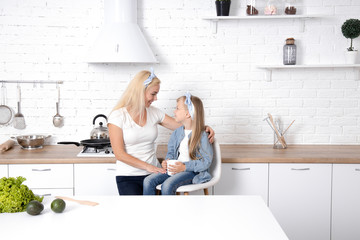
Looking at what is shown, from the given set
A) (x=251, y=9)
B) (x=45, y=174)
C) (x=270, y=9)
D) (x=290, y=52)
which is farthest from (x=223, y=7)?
(x=45, y=174)

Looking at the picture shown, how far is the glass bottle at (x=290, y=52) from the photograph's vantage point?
12.5ft

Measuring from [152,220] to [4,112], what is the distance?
8.61ft

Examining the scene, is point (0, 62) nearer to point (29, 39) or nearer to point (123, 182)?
point (29, 39)

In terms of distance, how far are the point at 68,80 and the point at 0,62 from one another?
0.64m

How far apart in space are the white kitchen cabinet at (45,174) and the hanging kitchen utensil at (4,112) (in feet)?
2.50

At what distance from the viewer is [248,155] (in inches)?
137

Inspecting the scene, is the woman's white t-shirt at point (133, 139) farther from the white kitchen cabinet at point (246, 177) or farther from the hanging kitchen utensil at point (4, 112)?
the hanging kitchen utensil at point (4, 112)

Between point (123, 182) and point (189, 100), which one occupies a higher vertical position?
point (189, 100)

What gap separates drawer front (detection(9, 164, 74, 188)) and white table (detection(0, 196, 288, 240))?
1239mm

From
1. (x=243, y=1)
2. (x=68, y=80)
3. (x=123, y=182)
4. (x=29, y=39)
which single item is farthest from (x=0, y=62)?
(x=243, y=1)

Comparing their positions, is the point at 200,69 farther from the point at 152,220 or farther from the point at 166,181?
the point at 152,220

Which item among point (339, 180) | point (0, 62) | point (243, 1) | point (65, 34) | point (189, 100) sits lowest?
Result: point (339, 180)

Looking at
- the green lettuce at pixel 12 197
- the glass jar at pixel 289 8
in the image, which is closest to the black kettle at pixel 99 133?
the green lettuce at pixel 12 197

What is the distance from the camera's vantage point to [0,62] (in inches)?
156
